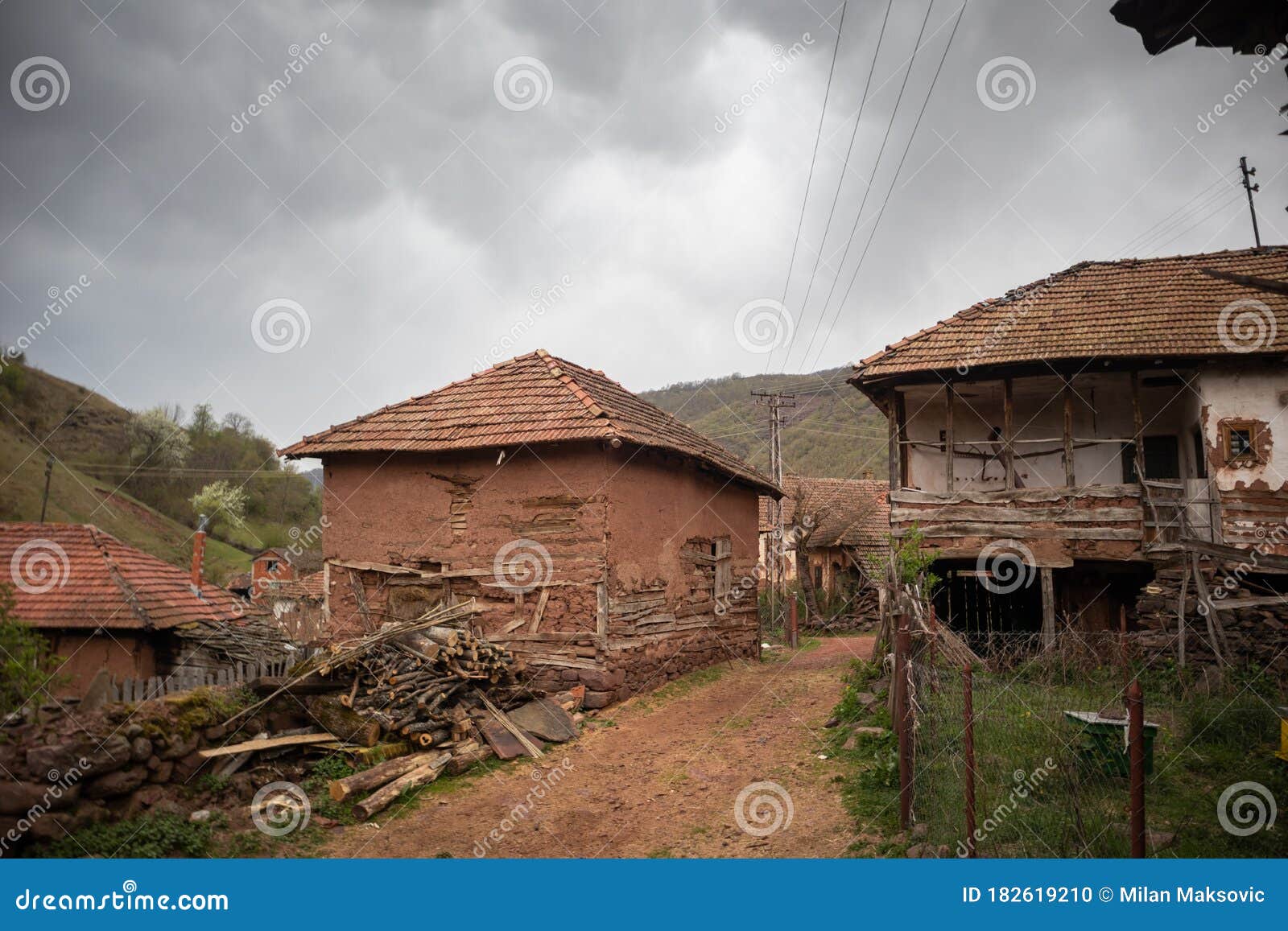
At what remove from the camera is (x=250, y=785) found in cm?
710

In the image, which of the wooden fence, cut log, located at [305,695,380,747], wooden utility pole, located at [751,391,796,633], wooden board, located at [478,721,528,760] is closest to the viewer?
the wooden fence

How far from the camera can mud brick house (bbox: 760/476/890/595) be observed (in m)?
26.9

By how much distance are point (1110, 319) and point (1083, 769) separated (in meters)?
10.2

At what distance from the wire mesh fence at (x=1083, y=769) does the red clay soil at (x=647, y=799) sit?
1143 millimetres

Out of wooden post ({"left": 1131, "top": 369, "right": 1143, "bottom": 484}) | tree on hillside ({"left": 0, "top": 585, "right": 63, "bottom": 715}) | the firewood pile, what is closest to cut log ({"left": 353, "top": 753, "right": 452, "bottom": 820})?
the firewood pile

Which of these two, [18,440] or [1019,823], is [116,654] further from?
[1019,823]

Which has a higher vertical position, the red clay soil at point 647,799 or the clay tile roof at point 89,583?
the clay tile roof at point 89,583

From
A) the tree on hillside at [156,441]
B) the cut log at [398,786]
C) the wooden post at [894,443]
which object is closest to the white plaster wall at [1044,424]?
the wooden post at [894,443]

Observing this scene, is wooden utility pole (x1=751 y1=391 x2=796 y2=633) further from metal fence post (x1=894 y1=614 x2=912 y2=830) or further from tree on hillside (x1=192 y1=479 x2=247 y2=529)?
tree on hillside (x1=192 y1=479 x2=247 y2=529)

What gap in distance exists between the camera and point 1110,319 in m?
13.2

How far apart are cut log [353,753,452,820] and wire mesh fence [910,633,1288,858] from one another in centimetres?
493

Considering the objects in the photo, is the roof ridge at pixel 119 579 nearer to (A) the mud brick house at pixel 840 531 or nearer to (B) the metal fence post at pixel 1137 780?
(B) the metal fence post at pixel 1137 780

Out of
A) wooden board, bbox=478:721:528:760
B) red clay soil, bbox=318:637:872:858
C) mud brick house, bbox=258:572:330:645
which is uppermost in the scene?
wooden board, bbox=478:721:528:760

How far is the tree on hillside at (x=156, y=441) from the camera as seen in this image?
1853 inches
